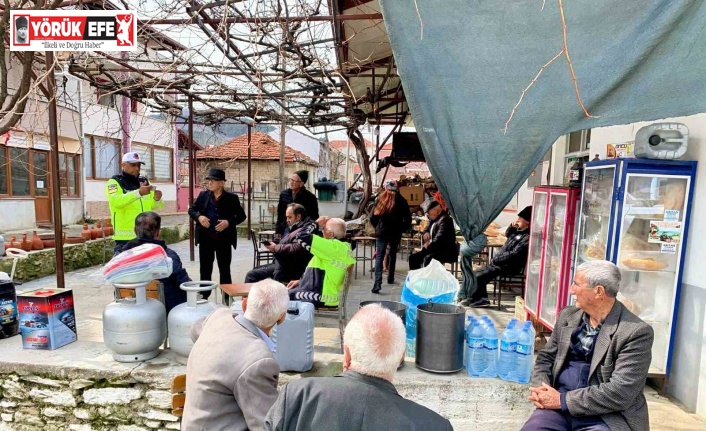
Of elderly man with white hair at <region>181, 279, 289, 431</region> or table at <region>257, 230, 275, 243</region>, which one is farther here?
table at <region>257, 230, 275, 243</region>

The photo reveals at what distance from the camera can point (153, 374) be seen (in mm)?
3072

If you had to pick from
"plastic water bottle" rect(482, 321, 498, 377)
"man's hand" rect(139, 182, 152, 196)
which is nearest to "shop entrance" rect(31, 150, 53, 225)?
"man's hand" rect(139, 182, 152, 196)

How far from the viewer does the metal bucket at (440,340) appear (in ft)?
9.59

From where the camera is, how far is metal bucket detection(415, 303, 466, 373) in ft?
9.59

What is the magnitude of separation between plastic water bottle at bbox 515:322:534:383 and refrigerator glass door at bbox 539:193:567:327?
0.96m

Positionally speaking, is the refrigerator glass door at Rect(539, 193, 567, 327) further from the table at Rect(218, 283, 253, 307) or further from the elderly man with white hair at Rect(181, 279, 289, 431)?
the elderly man with white hair at Rect(181, 279, 289, 431)

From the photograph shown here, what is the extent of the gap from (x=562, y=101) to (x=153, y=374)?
3276mm

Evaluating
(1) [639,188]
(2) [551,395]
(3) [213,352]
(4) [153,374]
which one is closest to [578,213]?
(1) [639,188]

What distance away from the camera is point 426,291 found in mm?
3297

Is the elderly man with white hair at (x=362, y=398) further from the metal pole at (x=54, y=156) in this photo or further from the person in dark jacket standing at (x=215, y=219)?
the person in dark jacket standing at (x=215, y=219)

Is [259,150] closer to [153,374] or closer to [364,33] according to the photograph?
[364,33]

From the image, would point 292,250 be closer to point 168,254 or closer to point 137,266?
point 168,254

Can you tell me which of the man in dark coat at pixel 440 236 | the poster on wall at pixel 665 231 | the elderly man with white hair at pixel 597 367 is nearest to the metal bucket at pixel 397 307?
the elderly man with white hair at pixel 597 367

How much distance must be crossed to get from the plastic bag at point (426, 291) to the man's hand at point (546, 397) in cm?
100
